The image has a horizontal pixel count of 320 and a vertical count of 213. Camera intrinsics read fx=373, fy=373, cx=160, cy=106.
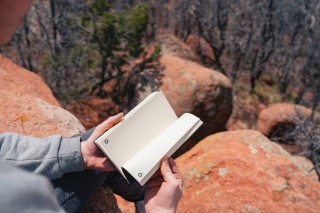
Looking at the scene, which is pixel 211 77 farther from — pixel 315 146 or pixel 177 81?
pixel 315 146

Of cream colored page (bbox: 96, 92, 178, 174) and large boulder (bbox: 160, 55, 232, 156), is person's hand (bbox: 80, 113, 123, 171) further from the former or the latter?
large boulder (bbox: 160, 55, 232, 156)

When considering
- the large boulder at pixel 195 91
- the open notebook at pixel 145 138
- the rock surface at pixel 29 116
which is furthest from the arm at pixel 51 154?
the large boulder at pixel 195 91

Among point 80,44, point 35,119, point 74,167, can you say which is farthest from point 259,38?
point 74,167

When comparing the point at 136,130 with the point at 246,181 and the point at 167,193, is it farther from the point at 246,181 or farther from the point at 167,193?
the point at 246,181

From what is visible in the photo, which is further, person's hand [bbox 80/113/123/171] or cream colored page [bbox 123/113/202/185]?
person's hand [bbox 80/113/123/171]

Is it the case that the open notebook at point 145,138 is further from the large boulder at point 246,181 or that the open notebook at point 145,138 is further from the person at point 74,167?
the large boulder at point 246,181

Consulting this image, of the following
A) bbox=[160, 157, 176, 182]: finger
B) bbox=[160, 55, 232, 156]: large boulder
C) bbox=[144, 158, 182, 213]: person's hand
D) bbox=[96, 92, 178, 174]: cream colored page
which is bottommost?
bbox=[160, 55, 232, 156]: large boulder

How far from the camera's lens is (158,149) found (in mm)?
1955

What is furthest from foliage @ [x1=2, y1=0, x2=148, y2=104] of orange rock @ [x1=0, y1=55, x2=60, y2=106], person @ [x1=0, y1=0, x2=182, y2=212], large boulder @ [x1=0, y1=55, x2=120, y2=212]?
person @ [x1=0, y1=0, x2=182, y2=212]

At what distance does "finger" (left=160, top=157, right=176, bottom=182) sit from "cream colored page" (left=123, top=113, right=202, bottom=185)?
25 millimetres

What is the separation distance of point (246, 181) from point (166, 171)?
1385 millimetres

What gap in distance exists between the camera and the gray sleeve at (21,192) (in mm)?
766

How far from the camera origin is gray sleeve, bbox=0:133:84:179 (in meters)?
1.94

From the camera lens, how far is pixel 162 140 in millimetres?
1995
